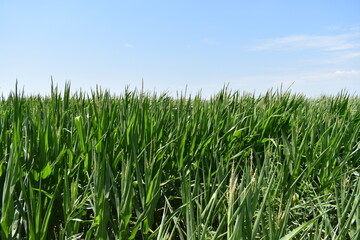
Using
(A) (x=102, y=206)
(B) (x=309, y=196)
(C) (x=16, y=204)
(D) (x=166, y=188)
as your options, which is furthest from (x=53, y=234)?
(B) (x=309, y=196)

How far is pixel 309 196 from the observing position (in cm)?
166

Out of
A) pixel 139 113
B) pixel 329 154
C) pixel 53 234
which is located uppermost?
pixel 139 113

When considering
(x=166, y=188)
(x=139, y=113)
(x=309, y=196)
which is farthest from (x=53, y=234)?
(x=309, y=196)

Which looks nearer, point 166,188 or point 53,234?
point 53,234

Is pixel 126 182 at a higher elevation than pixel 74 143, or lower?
lower

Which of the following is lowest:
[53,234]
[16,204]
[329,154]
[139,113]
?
[53,234]

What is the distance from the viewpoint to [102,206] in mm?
1055

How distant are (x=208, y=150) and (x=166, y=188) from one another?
29 cm

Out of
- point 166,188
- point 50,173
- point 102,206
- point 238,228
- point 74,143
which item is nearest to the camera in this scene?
point 238,228

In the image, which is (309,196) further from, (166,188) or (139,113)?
(139,113)

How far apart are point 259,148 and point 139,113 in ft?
2.29

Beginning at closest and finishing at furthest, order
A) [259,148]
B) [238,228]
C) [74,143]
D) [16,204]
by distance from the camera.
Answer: [238,228] → [16,204] → [74,143] → [259,148]

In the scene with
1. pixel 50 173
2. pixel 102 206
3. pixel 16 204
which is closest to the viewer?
pixel 102 206

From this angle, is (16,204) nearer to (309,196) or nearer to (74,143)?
(74,143)
